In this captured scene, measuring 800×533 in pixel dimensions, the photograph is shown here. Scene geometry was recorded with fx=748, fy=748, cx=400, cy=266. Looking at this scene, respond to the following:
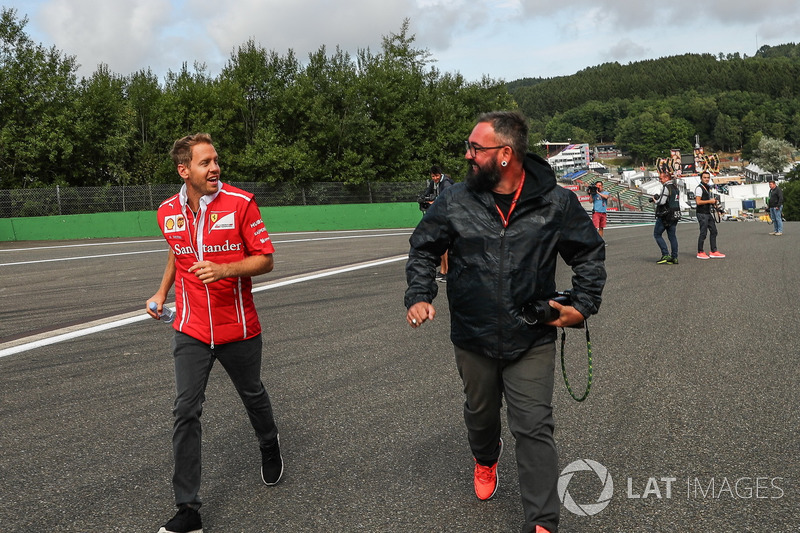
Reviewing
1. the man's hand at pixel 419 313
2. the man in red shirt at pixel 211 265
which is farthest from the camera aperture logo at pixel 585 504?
the man in red shirt at pixel 211 265

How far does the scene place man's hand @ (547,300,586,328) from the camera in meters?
3.08

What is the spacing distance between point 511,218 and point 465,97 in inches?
1823

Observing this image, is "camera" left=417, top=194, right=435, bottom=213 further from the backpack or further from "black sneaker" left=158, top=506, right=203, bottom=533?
"black sneaker" left=158, top=506, right=203, bottom=533

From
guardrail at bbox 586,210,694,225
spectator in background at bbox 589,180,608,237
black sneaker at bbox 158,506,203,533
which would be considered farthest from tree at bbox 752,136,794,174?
black sneaker at bbox 158,506,203,533

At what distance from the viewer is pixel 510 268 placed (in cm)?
310

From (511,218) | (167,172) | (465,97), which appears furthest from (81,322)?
(465,97)

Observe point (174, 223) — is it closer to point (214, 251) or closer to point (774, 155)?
point (214, 251)

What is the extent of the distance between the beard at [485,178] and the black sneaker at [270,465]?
5.44 ft

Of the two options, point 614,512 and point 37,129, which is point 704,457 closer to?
point 614,512

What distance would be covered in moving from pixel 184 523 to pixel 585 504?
180 centimetres

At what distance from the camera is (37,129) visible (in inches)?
1191

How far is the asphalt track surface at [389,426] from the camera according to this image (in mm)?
3398

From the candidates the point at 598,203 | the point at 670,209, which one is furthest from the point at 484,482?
the point at 598,203

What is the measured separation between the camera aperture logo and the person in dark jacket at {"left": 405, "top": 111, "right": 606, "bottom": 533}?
22.6 inches
